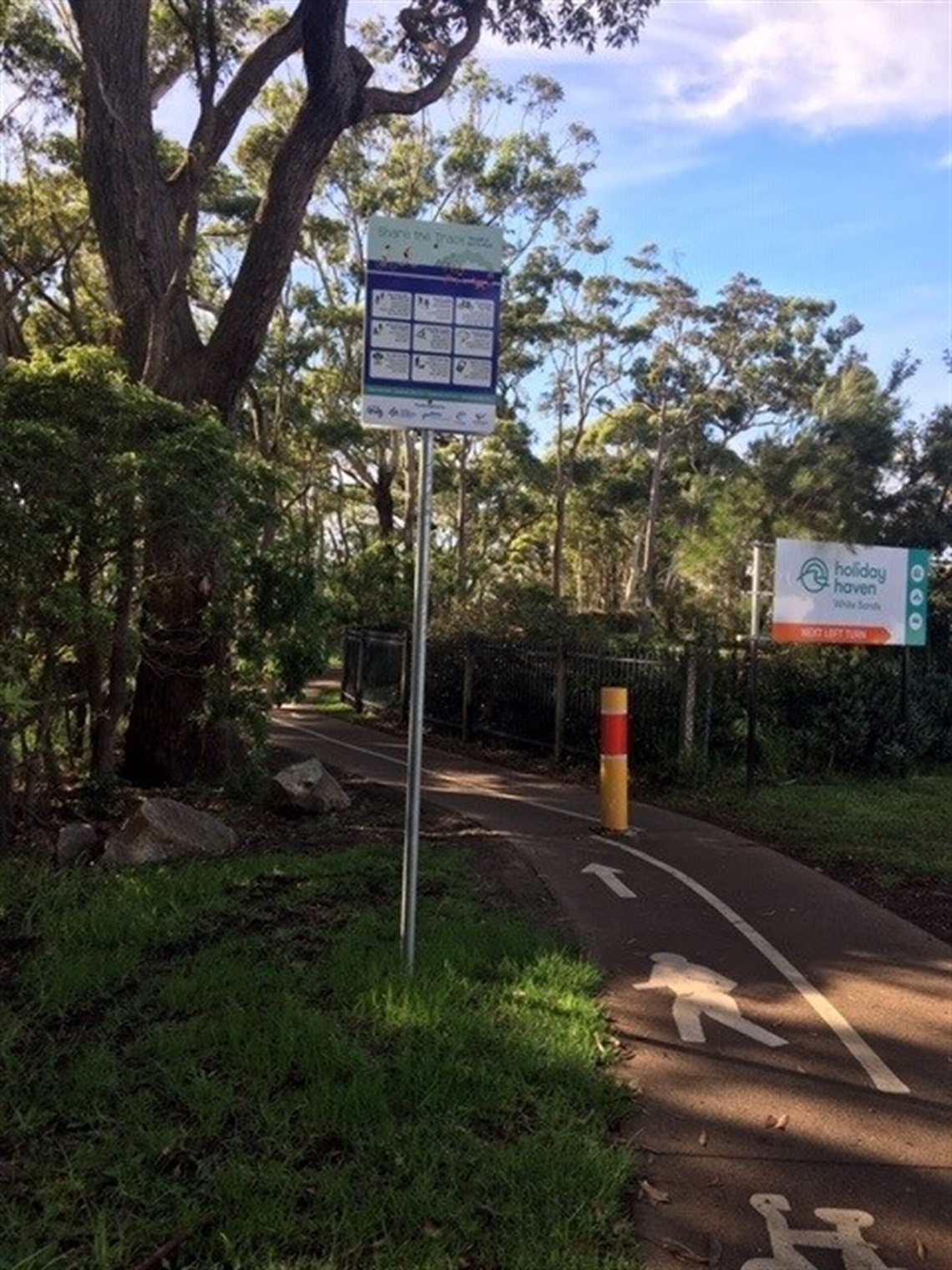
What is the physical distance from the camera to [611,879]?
7.78 metres

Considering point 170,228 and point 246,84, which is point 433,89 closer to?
point 246,84

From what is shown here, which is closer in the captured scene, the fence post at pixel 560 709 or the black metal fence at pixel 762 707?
the black metal fence at pixel 762 707

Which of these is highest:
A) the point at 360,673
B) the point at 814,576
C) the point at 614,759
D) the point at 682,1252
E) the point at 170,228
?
the point at 170,228

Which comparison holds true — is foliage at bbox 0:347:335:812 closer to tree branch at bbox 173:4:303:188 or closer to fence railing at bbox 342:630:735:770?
tree branch at bbox 173:4:303:188

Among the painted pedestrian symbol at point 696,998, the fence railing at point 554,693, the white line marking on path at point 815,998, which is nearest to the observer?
the white line marking on path at point 815,998

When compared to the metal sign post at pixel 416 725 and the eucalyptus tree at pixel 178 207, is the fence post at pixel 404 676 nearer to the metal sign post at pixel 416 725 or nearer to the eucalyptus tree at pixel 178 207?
the eucalyptus tree at pixel 178 207

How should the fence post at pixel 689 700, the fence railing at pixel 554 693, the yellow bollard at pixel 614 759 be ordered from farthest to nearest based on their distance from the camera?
1. the fence railing at pixel 554 693
2. the fence post at pixel 689 700
3. the yellow bollard at pixel 614 759

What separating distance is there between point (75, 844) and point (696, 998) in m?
4.46

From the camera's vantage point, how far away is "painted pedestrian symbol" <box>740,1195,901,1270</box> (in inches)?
127

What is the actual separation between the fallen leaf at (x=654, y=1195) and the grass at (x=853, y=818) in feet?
16.2

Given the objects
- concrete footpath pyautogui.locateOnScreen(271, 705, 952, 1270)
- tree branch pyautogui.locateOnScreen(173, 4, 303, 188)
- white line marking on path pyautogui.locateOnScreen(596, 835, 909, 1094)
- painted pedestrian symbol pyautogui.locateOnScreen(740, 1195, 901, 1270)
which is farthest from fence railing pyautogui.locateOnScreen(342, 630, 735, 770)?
painted pedestrian symbol pyautogui.locateOnScreen(740, 1195, 901, 1270)

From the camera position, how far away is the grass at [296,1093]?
322cm

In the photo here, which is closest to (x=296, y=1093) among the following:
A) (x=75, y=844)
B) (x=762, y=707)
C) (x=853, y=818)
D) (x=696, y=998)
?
(x=696, y=998)

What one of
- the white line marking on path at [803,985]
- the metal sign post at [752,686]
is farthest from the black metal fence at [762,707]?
the white line marking on path at [803,985]
